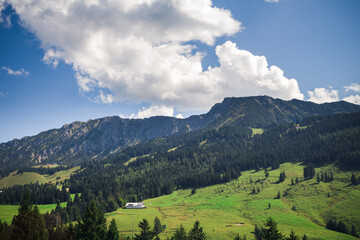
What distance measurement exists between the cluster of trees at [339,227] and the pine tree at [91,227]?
10543 cm

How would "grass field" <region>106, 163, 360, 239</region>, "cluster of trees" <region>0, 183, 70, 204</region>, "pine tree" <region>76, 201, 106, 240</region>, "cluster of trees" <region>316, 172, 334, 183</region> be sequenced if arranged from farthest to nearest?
"cluster of trees" <region>0, 183, 70, 204</region>, "cluster of trees" <region>316, 172, 334, 183</region>, "grass field" <region>106, 163, 360, 239</region>, "pine tree" <region>76, 201, 106, 240</region>

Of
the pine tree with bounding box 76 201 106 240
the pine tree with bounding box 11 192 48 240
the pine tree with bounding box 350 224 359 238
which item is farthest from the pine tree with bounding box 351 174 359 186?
the pine tree with bounding box 11 192 48 240

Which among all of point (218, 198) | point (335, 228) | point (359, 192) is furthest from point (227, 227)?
point (359, 192)

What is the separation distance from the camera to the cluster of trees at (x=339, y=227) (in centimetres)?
9536

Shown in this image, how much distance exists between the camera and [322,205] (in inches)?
4929

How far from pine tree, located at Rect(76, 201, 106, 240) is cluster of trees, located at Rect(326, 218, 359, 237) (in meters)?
105

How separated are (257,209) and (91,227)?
4454 inches

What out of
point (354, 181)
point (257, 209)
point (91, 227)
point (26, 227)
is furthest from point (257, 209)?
point (26, 227)

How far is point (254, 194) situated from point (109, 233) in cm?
13514

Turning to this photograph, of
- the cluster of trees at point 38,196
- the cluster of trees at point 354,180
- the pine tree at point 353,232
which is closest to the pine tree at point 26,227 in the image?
the pine tree at point 353,232

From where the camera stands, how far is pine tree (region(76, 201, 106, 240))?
148 feet

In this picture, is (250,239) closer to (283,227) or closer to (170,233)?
(283,227)

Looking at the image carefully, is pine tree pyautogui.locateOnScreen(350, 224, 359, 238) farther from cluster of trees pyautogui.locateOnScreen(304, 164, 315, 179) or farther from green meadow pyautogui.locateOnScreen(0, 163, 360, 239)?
cluster of trees pyautogui.locateOnScreen(304, 164, 315, 179)

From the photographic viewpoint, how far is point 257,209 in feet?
434
